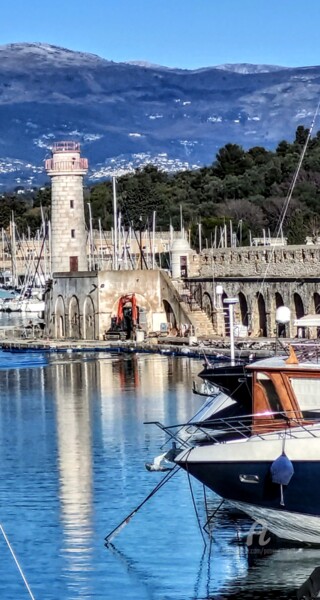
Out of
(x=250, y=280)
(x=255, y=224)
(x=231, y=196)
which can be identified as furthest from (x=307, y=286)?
(x=231, y=196)

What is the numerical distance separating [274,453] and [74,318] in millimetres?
36731

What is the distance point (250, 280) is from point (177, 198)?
51.9 metres

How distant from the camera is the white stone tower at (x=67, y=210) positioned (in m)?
54.7

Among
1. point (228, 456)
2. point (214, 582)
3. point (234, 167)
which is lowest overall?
point (214, 582)

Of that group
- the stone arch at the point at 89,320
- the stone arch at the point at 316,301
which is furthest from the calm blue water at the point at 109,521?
the stone arch at the point at 89,320

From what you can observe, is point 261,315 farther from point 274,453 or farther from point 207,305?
point 274,453

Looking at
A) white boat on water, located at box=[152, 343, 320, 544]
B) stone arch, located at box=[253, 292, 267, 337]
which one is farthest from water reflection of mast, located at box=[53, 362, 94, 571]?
stone arch, located at box=[253, 292, 267, 337]

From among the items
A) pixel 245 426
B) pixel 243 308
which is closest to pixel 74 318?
pixel 243 308

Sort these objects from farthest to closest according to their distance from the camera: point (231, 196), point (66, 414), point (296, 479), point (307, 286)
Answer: point (231, 196) → point (307, 286) → point (66, 414) → point (296, 479)

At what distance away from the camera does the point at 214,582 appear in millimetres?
17188

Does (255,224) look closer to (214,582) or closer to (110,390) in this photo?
(110,390)

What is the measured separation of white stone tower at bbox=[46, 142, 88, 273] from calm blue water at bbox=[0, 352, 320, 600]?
21375 millimetres

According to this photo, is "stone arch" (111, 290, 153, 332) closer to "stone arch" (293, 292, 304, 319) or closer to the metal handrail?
"stone arch" (293, 292, 304, 319)

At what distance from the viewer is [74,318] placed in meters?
53.6
